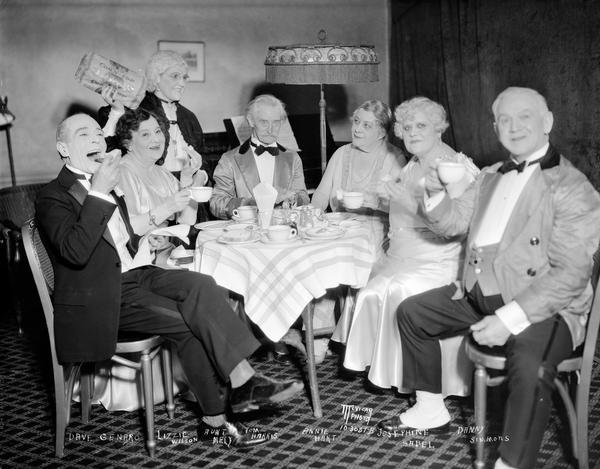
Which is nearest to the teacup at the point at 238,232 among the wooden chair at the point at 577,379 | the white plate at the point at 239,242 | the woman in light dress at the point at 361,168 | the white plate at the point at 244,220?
the white plate at the point at 239,242

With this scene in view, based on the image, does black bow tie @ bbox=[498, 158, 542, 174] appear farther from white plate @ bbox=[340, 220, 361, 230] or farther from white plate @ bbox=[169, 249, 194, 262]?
white plate @ bbox=[169, 249, 194, 262]

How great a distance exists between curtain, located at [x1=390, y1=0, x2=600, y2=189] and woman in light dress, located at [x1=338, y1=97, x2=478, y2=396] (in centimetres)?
136

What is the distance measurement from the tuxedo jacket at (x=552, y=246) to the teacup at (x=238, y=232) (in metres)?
1.08

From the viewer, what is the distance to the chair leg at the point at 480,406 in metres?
2.73

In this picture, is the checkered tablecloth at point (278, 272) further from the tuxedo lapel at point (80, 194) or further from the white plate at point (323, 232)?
the tuxedo lapel at point (80, 194)

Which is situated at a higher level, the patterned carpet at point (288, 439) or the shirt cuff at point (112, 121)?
the shirt cuff at point (112, 121)

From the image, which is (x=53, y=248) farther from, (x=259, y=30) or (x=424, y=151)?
(x=259, y=30)

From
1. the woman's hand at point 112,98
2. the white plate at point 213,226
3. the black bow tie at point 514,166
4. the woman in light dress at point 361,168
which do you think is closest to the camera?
the black bow tie at point 514,166

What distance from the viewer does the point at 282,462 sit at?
2.98 m

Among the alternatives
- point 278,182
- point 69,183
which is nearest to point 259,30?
point 278,182

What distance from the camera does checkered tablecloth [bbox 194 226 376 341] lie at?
3.17 metres

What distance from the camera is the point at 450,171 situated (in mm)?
2703

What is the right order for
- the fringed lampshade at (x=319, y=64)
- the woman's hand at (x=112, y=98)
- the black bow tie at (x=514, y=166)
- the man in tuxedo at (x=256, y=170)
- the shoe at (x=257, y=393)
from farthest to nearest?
the fringed lampshade at (x=319, y=64) → the man in tuxedo at (x=256, y=170) → the woman's hand at (x=112, y=98) → the shoe at (x=257, y=393) → the black bow tie at (x=514, y=166)

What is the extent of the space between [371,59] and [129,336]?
227 cm
